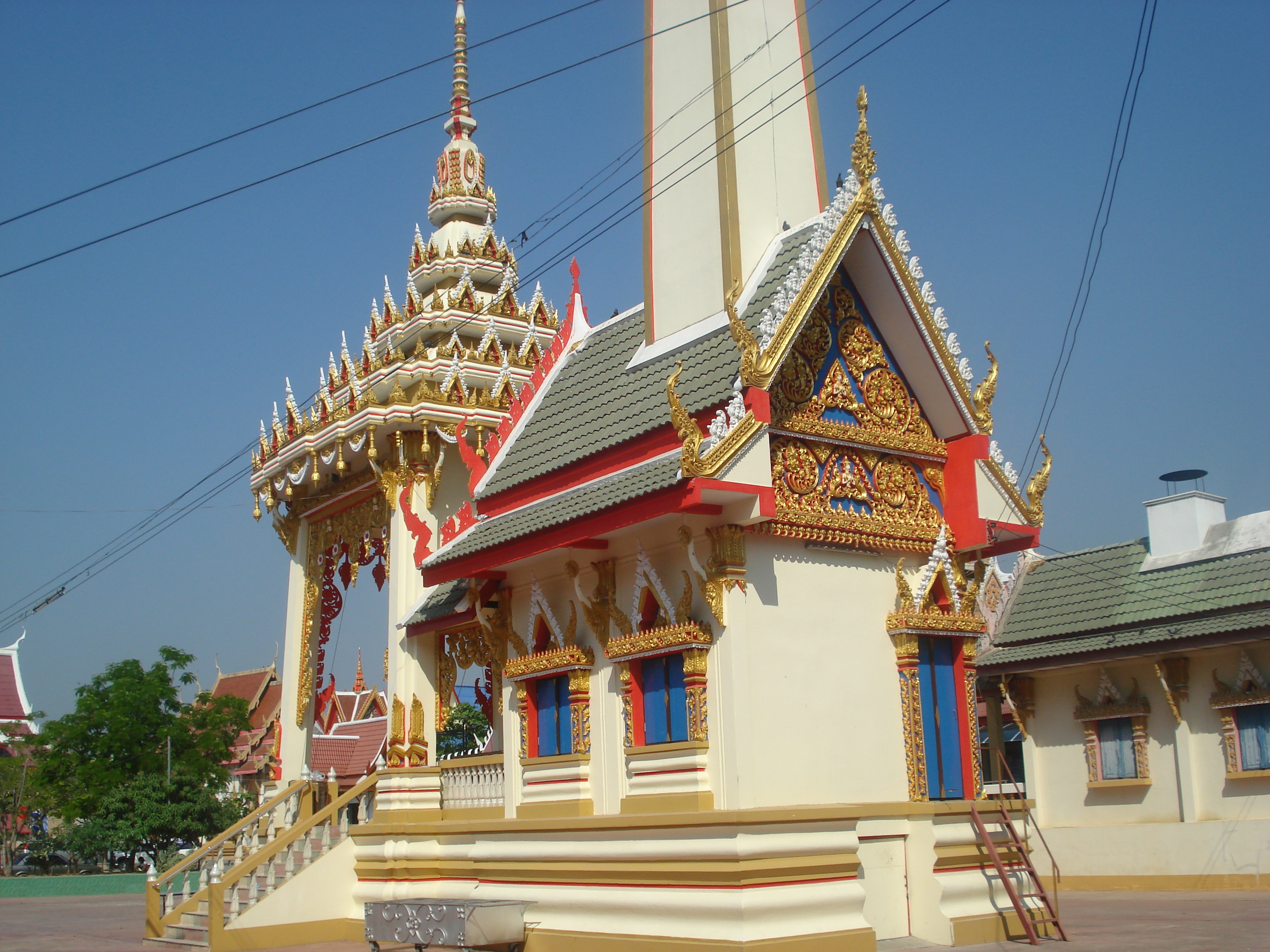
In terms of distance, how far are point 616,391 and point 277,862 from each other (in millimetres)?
7183

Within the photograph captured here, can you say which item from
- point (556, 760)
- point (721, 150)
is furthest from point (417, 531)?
point (721, 150)

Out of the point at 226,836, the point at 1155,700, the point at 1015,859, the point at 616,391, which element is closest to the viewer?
the point at 1015,859

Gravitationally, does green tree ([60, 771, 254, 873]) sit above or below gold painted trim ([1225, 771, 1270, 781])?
below

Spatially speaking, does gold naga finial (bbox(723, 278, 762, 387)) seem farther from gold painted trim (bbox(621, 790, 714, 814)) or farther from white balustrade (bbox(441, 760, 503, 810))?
white balustrade (bbox(441, 760, 503, 810))

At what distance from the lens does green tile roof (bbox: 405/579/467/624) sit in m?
14.8

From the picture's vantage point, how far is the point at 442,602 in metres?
15.1

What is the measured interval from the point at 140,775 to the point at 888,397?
2343 centimetres

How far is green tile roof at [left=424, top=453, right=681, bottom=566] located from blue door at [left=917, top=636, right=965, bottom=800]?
10.4 feet

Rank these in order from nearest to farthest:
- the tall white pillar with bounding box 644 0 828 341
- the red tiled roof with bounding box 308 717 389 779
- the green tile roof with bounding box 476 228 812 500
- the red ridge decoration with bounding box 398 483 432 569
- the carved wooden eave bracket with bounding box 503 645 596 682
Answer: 1. the green tile roof with bounding box 476 228 812 500
2. the carved wooden eave bracket with bounding box 503 645 596 682
3. the tall white pillar with bounding box 644 0 828 341
4. the red ridge decoration with bounding box 398 483 432 569
5. the red tiled roof with bounding box 308 717 389 779

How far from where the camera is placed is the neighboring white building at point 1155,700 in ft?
61.1

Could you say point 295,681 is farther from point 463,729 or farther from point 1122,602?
point 1122,602

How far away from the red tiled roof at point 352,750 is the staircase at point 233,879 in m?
2.23

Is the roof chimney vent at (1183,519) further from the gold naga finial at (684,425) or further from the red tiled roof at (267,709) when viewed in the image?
the red tiled roof at (267,709)

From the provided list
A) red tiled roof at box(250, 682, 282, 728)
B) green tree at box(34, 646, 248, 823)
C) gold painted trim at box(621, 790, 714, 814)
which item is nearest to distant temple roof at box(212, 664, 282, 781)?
red tiled roof at box(250, 682, 282, 728)
